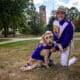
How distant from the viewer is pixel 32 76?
6.63 meters

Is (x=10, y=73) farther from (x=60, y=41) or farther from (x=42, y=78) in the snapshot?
(x=60, y=41)

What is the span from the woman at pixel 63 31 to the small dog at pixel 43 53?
0.22 metres

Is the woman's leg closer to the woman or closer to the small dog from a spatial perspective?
the woman

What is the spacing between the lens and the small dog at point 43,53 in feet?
23.6

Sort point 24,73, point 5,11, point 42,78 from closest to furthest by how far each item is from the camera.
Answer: point 42,78 → point 24,73 → point 5,11

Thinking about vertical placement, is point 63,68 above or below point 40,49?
below

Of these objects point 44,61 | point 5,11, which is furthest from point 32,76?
point 5,11

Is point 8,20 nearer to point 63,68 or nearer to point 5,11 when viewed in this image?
point 5,11

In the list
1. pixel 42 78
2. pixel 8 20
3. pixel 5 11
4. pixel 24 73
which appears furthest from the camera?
pixel 8 20

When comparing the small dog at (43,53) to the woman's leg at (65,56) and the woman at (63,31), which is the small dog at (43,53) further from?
the woman's leg at (65,56)

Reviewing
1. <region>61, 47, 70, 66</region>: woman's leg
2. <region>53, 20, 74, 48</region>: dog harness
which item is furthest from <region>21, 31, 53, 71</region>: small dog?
<region>61, 47, 70, 66</region>: woman's leg

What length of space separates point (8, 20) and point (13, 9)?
9.87 ft

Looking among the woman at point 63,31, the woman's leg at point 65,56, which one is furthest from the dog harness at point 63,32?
the woman's leg at point 65,56

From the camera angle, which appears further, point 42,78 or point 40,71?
point 40,71
